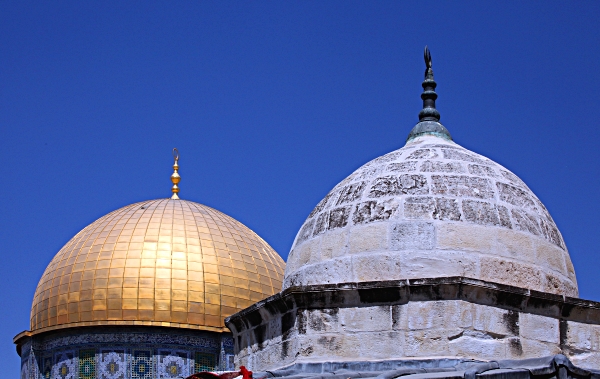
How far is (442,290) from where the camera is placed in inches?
392

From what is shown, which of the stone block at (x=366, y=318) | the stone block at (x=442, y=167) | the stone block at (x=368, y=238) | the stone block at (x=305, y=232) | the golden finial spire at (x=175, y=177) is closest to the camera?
the stone block at (x=366, y=318)

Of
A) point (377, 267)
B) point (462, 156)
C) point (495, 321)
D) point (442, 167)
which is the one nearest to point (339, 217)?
point (377, 267)

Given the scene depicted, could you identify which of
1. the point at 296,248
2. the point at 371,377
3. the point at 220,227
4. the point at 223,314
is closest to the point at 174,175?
the point at 220,227

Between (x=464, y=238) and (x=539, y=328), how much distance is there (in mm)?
1021

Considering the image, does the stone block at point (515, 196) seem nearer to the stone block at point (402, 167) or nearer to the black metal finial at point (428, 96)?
the stone block at point (402, 167)

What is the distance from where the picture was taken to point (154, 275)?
90.7ft

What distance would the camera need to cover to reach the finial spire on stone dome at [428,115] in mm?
12266

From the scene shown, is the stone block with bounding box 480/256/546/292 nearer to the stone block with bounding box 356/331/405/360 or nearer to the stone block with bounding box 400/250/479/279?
Answer: the stone block with bounding box 400/250/479/279

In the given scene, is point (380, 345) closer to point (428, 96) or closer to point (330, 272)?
point (330, 272)

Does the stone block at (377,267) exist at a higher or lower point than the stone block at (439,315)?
higher

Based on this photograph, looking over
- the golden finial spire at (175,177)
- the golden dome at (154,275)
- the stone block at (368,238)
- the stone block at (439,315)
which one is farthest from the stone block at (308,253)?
the golden finial spire at (175,177)

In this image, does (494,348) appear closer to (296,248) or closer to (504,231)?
(504,231)

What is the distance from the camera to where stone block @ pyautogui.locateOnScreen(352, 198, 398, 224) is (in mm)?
10820

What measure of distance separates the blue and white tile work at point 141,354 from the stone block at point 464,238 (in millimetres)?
17610
